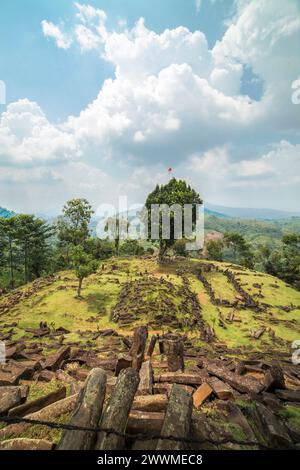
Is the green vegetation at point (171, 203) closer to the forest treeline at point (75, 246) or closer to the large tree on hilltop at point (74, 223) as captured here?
the forest treeline at point (75, 246)

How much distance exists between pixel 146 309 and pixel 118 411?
16.8 meters

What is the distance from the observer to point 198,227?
3966 centimetres

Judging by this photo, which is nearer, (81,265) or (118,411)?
(118,411)

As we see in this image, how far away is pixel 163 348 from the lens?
10734mm

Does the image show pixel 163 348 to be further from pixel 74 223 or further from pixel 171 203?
pixel 74 223

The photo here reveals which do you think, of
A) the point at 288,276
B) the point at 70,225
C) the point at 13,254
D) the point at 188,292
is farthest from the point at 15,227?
the point at 288,276

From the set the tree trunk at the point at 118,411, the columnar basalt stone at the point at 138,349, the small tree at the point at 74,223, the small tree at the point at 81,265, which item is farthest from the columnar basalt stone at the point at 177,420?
the small tree at the point at 74,223

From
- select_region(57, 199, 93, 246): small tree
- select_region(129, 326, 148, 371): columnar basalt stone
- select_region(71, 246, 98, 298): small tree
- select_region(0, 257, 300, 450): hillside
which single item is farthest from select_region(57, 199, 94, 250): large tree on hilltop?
select_region(129, 326, 148, 371): columnar basalt stone

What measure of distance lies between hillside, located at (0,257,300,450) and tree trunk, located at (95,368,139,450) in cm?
14

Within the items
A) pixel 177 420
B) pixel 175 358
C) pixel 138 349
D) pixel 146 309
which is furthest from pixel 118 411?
pixel 146 309

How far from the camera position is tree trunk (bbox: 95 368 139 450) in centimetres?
321

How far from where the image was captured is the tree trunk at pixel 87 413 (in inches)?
122

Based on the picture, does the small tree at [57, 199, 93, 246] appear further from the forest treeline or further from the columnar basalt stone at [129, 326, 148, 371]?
the columnar basalt stone at [129, 326, 148, 371]

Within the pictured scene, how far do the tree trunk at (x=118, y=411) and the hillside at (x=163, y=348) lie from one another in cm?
14
